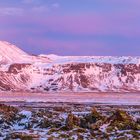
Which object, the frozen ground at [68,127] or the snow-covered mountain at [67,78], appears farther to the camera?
the snow-covered mountain at [67,78]

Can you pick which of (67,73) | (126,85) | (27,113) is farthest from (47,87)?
(27,113)

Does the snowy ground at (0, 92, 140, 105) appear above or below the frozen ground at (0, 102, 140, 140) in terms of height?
below

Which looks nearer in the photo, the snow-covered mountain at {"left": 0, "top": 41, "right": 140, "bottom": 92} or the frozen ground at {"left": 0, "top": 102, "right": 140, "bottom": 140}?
the frozen ground at {"left": 0, "top": 102, "right": 140, "bottom": 140}

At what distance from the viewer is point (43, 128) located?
71.4 ft

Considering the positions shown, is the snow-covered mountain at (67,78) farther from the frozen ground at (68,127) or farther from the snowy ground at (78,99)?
the frozen ground at (68,127)

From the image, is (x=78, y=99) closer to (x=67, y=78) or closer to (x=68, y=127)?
(x=68, y=127)

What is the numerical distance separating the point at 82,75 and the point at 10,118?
16938cm

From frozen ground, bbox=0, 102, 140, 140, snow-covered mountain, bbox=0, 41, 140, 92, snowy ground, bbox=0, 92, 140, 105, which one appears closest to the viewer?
frozen ground, bbox=0, 102, 140, 140

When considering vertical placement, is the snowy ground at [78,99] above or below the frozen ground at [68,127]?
below

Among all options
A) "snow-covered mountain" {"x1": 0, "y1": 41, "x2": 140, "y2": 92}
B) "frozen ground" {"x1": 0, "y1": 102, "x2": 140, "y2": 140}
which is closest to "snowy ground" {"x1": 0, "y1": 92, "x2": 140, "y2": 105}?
"frozen ground" {"x1": 0, "y1": 102, "x2": 140, "y2": 140}

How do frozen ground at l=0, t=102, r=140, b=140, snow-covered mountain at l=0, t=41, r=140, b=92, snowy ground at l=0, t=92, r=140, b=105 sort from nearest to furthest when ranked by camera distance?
frozen ground at l=0, t=102, r=140, b=140 < snowy ground at l=0, t=92, r=140, b=105 < snow-covered mountain at l=0, t=41, r=140, b=92

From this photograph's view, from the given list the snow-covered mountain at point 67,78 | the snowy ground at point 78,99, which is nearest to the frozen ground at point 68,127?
the snowy ground at point 78,99

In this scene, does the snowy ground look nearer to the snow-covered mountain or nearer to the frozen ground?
the frozen ground

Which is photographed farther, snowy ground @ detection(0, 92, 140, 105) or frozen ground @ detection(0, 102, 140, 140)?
snowy ground @ detection(0, 92, 140, 105)
